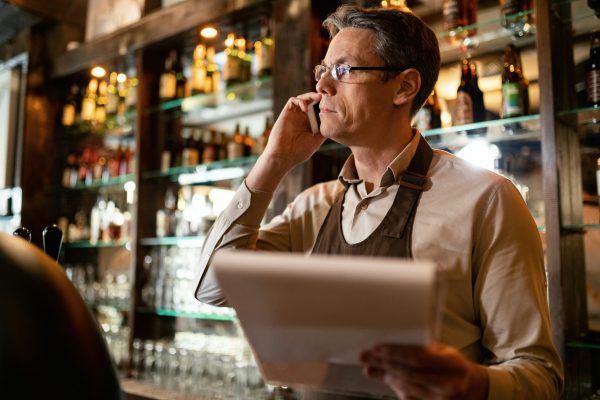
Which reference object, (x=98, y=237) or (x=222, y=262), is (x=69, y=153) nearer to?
(x=98, y=237)

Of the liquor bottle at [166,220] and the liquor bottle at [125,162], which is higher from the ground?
the liquor bottle at [125,162]

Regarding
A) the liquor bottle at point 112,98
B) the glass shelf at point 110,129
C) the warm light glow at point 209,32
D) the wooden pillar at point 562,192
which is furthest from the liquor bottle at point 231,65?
the wooden pillar at point 562,192

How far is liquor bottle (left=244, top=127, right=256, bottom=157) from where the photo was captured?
3195 mm

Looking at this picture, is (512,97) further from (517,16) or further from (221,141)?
(221,141)

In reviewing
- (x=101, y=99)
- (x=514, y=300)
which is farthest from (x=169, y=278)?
(x=514, y=300)

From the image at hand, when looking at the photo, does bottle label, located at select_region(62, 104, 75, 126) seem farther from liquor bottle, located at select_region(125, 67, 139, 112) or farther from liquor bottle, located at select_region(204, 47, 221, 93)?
liquor bottle, located at select_region(204, 47, 221, 93)

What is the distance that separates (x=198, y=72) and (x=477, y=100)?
1.68m

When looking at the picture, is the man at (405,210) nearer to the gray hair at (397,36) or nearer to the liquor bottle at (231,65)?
the gray hair at (397,36)

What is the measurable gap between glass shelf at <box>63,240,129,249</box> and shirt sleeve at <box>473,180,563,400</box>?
106 inches

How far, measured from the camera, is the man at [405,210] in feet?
3.76

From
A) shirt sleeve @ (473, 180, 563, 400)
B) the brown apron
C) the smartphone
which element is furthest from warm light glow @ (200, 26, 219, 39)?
shirt sleeve @ (473, 180, 563, 400)

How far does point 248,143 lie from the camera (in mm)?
3350

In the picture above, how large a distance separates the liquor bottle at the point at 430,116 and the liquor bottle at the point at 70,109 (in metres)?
2.63

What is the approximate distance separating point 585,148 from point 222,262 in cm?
187
